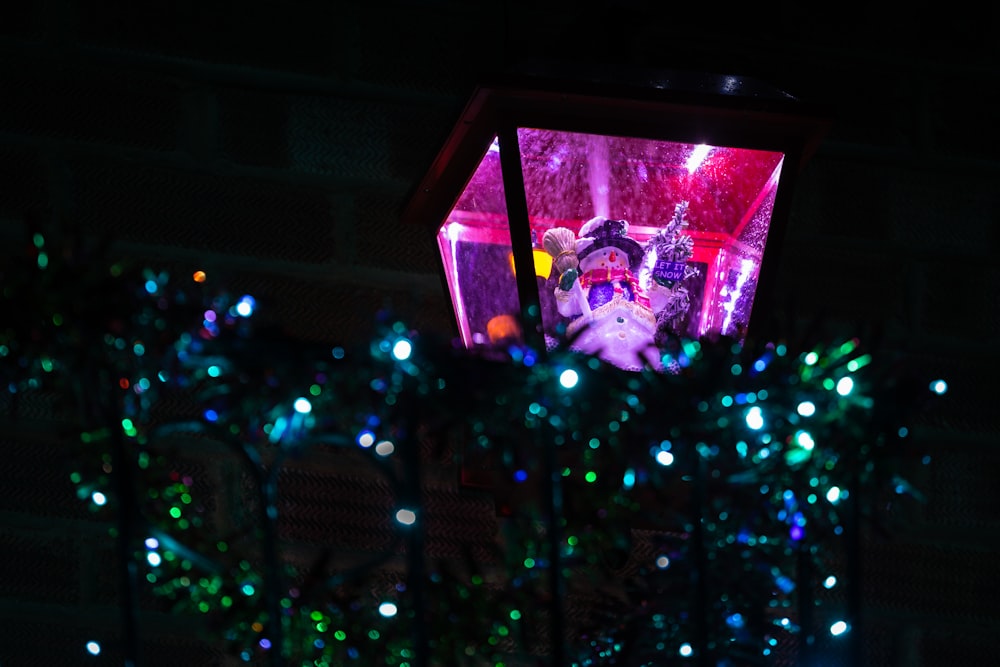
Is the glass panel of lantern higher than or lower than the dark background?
lower

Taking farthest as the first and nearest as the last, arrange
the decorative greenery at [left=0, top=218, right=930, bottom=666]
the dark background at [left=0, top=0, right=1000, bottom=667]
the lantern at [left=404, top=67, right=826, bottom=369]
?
the dark background at [left=0, top=0, right=1000, bottom=667] < the lantern at [left=404, top=67, right=826, bottom=369] < the decorative greenery at [left=0, top=218, right=930, bottom=666]

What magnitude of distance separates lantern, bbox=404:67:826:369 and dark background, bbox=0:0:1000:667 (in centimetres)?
33

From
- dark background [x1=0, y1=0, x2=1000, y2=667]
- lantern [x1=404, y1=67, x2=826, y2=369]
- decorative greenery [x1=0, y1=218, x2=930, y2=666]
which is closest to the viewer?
decorative greenery [x1=0, y1=218, x2=930, y2=666]

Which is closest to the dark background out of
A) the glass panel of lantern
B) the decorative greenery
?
the glass panel of lantern

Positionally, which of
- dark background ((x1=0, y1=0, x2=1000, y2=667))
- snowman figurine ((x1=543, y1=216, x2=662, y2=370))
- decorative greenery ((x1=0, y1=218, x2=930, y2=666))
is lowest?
decorative greenery ((x1=0, y1=218, x2=930, y2=666))

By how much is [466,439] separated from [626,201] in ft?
1.42

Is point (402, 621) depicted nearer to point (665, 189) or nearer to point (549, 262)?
point (549, 262)

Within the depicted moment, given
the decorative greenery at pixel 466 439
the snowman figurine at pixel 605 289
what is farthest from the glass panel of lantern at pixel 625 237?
the decorative greenery at pixel 466 439

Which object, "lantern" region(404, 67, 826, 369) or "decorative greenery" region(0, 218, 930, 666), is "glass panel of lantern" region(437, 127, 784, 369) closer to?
"lantern" region(404, 67, 826, 369)

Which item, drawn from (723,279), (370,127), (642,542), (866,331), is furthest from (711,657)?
(370,127)

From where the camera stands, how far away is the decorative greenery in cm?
111

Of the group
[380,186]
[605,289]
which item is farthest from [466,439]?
[380,186]

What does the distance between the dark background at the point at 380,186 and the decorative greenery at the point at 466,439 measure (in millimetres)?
634

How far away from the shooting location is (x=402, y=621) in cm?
127
